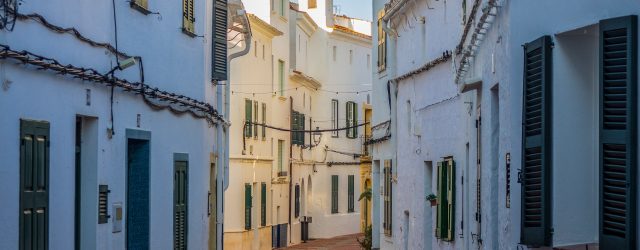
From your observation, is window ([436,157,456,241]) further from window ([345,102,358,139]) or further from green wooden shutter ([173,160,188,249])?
window ([345,102,358,139])

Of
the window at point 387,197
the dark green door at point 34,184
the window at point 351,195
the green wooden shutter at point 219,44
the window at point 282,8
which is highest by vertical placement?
the window at point 282,8

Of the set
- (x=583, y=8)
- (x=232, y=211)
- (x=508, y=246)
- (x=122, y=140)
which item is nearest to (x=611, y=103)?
(x=583, y=8)

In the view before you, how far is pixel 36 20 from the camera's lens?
9922 millimetres

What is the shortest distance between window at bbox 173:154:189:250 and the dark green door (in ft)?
17.9

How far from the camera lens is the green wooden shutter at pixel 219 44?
18.6 m

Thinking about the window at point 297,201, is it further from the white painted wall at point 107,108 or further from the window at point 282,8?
the white painted wall at point 107,108

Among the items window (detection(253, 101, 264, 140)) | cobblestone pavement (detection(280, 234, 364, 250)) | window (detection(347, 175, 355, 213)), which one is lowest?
cobblestone pavement (detection(280, 234, 364, 250))

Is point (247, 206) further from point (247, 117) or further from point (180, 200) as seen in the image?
point (180, 200)

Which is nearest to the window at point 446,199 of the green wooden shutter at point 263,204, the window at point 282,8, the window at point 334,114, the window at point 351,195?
the green wooden shutter at point 263,204

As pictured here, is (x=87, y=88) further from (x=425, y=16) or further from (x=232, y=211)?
(x=232, y=211)

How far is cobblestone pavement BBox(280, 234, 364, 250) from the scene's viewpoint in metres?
40.7

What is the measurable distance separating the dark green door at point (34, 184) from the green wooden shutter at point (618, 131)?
470 centimetres

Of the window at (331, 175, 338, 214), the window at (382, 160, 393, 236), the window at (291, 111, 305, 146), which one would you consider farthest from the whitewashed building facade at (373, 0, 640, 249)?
the window at (331, 175, 338, 214)

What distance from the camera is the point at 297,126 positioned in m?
44.2
